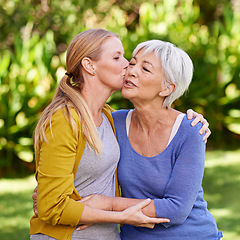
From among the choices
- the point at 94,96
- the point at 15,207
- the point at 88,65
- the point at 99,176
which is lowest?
the point at 15,207

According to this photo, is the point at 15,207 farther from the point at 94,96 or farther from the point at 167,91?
Answer: the point at 167,91

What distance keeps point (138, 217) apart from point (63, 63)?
535cm

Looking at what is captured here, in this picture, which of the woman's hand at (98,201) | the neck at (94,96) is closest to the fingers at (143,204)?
the woman's hand at (98,201)

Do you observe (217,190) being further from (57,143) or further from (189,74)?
(57,143)

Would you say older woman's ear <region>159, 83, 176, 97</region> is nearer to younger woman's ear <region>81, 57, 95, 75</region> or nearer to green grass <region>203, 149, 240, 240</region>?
younger woman's ear <region>81, 57, 95, 75</region>

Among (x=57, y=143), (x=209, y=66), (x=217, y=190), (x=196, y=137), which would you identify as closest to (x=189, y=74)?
(x=196, y=137)

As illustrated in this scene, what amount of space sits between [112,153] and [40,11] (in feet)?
24.8

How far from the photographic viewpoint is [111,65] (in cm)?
251

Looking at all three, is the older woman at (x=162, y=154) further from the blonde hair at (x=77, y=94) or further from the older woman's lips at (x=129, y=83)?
the blonde hair at (x=77, y=94)

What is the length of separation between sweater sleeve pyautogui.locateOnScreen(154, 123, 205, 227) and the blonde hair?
0.43 meters

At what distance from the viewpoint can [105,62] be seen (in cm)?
249

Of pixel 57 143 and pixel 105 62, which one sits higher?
pixel 105 62

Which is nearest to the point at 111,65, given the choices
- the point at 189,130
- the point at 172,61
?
the point at 172,61

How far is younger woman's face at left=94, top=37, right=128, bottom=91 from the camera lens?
2494 mm
